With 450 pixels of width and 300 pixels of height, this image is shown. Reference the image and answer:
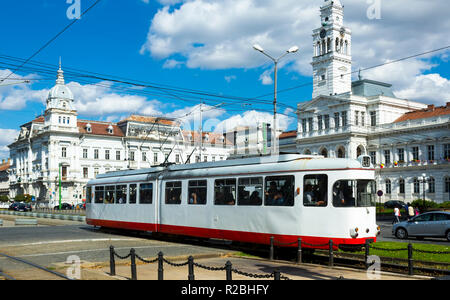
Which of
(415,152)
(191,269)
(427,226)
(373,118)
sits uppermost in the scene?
(373,118)

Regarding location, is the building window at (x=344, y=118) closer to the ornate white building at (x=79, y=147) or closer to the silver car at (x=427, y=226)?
the ornate white building at (x=79, y=147)

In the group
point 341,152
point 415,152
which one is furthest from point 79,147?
point 415,152

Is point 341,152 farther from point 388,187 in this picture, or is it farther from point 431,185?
point 431,185

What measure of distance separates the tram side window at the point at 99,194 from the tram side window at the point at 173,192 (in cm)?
652

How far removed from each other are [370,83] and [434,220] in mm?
61348

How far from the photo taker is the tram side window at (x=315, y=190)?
1406 centimetres

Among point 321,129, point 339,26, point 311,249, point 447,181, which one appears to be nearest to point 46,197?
point 321,129

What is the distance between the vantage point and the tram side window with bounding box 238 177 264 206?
51.2 ft

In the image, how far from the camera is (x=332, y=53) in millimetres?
80188

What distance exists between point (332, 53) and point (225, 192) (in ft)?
223

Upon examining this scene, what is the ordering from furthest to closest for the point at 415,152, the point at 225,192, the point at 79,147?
1. the point at 79,147
2. the point at 415,152
3. the point at 225,192

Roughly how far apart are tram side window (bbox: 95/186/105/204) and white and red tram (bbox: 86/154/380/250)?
4.48 metres
